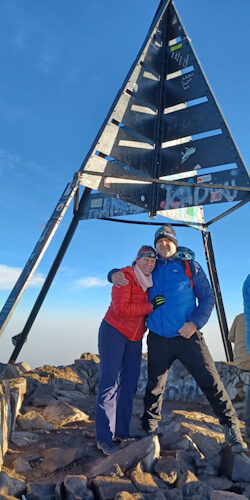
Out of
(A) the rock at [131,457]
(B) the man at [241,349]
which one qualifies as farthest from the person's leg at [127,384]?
(B) the man at [241,349]

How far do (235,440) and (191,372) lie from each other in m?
0.77

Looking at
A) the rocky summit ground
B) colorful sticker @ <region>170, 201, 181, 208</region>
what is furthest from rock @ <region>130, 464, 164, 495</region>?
colorful sticker @ <region>170, 201, 181, 208</region>

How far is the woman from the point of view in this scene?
11.7 ft

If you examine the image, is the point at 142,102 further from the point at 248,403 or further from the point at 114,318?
the point at 248,403

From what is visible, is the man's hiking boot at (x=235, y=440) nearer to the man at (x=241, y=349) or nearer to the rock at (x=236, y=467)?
the rock at (x=236, y=467)

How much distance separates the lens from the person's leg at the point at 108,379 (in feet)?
11.5

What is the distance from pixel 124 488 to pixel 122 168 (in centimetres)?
541

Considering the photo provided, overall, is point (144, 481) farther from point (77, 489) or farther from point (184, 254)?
point (184, 254)

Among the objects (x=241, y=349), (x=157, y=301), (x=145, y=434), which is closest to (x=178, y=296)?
(x=157, y=301)

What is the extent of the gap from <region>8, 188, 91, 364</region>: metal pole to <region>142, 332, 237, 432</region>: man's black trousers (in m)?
3.39

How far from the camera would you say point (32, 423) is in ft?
14.0

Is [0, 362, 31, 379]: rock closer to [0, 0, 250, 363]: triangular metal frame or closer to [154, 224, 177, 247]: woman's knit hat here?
[0, 0, 250, 363]: triangular metal frame

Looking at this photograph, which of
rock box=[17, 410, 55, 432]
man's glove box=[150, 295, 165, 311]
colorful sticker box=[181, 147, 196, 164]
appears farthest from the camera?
colorful sticker box=[181, 147, 196, 164]

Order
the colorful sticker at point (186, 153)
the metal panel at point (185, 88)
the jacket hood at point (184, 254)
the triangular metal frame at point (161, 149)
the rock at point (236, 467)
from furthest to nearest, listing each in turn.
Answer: the colorful sticker at point (186, 153), the metal panel at point (185, 88), the triangular metal frame at point (161, 149), the jacket hood at point (184, 254), the rock at point (236, 467)
